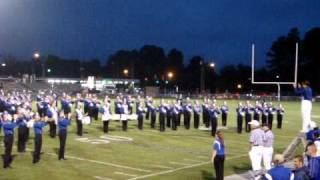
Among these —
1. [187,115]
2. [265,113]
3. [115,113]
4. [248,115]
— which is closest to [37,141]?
[115,113]

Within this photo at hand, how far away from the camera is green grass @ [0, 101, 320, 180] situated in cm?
1686

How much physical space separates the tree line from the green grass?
5233 centimetres

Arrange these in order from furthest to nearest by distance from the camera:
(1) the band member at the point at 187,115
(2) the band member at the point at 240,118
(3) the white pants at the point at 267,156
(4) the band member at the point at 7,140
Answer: (1) the band member at the point at 187,115
(2) the band member at the point at 240,118
(4) the band member at the point at 7,140
(3) the white pants at the point at 267,156

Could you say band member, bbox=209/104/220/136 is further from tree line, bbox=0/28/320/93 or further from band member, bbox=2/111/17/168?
tree line, bbox=0/28/320/93

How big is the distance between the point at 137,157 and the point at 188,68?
381 feet

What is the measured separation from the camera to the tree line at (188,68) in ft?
333

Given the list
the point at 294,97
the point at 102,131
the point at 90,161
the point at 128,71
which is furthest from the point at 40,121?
the point at 128,71

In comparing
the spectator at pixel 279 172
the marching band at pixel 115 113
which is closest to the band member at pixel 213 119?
the marching band at pixel 115 113

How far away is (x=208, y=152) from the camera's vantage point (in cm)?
2197

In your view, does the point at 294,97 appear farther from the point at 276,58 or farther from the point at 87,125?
the point at 87,125

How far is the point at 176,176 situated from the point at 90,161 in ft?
12.0

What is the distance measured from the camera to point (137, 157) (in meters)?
20.0

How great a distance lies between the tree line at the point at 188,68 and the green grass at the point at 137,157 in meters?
52.3

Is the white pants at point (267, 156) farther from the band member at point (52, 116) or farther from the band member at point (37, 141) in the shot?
the band member at point (52, 116)
